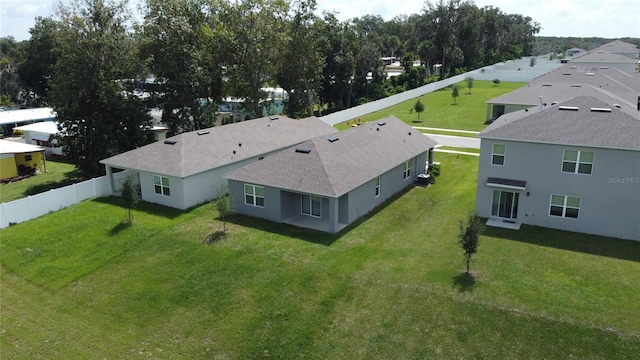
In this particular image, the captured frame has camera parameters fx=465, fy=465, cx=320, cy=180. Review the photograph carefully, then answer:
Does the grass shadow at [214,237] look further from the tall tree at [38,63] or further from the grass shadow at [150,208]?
the tall tree at [38,63]

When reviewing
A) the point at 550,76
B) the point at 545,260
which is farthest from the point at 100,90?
the point at 550,76

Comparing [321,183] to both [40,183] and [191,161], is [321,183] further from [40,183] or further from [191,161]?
[40,183]

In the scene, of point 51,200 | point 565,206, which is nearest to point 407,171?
point 565,206

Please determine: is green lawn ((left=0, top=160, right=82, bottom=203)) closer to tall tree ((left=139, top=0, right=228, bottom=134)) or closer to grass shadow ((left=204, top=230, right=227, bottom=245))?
tall tree ((left=139, top=0, right=228, bottom=134))

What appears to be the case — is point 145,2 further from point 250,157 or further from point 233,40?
point 250,157

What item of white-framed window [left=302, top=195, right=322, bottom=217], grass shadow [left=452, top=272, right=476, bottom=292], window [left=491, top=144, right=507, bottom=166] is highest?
window [left=491, top=144, right=507, bottom=166]

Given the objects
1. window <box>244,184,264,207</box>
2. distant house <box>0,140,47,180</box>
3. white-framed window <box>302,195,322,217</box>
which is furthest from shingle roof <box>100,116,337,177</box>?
distant house <box>0,140,47,180</box>
